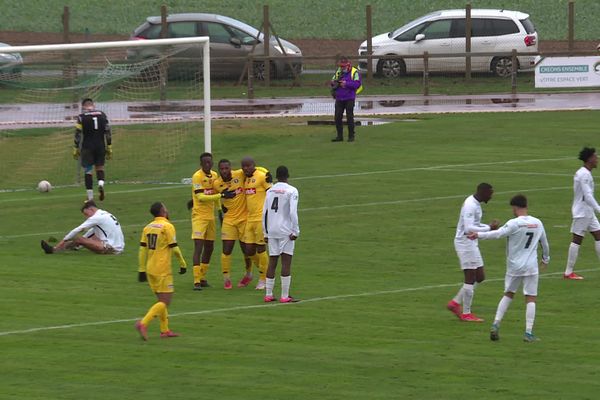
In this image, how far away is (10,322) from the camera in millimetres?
20453

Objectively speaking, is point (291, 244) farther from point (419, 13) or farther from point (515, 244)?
point (419, 13)

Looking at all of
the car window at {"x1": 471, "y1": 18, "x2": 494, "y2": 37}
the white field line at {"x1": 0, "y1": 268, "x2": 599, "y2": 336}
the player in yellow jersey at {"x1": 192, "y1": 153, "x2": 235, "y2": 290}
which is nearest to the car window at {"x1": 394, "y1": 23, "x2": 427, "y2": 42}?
the car window at {"x1": 471, "y1": 18, "x2": 494, "y2": 37}

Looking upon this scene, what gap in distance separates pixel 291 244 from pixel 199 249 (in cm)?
213

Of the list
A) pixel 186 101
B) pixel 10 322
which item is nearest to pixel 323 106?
pixel 186 101

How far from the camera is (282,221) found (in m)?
21.3

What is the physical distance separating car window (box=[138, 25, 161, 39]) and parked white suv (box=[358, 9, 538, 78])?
800 centimetres

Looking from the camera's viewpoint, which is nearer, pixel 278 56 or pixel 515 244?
pixel 515 244

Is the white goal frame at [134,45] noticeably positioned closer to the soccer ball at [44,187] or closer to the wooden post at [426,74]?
the soccer ball at [44,187]

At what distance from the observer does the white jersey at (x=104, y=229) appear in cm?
2592

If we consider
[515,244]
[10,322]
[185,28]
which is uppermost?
[185,28]

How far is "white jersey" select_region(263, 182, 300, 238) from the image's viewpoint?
2122 centimetres

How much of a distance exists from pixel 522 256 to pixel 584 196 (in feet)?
16.1

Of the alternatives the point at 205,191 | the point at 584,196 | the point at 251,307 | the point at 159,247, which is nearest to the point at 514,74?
the point at 584,196

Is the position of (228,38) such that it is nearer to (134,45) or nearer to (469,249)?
(134,45)
